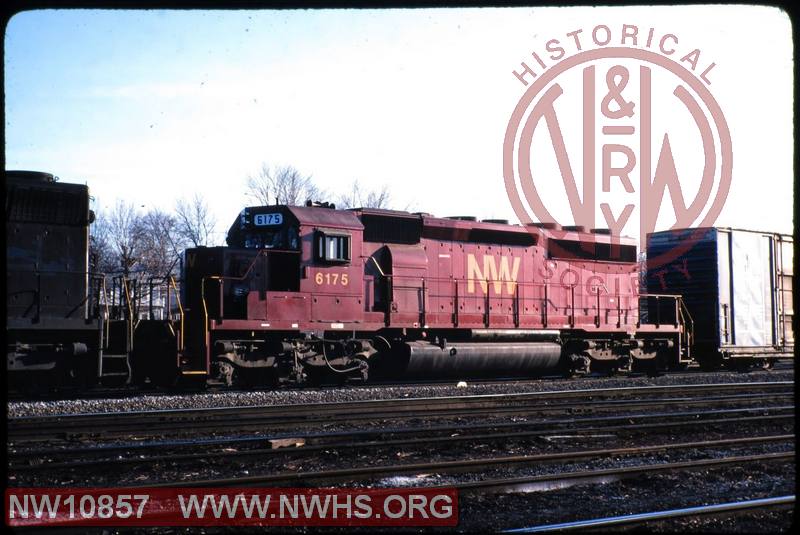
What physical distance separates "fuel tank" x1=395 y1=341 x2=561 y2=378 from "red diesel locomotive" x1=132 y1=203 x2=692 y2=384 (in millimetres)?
33

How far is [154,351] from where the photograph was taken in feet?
48.9

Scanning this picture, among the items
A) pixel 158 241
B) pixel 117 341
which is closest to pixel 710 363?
pixel 117 341

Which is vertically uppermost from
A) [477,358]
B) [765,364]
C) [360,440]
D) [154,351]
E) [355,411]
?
[154,351]

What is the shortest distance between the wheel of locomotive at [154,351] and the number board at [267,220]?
2935mm

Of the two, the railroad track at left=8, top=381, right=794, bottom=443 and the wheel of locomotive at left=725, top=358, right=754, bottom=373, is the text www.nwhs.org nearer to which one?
the railroad track at left=8, top=381, right=794, bottom=443

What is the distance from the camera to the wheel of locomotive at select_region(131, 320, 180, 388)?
14.8m

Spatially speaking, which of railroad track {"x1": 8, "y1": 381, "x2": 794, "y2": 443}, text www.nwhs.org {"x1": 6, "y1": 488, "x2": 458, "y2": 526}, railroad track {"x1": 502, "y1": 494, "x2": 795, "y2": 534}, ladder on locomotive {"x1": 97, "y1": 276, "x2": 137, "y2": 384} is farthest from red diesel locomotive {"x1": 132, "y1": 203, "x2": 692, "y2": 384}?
railroad track {"x1": 502, "y1": 494, "x2": 795, "y2": 534}

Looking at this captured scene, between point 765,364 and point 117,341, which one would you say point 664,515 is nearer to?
point 117,341

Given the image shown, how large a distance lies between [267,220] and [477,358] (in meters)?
6.15

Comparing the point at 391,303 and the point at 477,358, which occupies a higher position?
the point at 391,303

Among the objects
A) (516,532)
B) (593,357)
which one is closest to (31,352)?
(516,532)

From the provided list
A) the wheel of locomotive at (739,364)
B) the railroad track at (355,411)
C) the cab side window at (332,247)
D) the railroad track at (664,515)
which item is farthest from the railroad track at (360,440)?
the wheel of locomotive at (739,364)

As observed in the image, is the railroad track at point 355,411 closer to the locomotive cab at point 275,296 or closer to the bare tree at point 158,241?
the locomotive cab at point 275,296

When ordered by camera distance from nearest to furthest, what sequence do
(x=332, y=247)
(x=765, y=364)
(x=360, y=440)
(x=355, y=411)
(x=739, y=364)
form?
(x=360, y=440)
(x=355, y=411)
(x=332, y=247)
(x=739, y=364)
(x=765, y=364)
